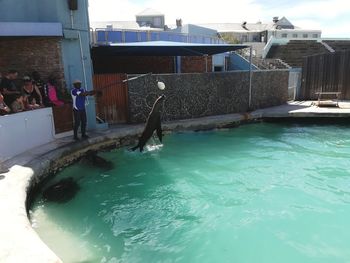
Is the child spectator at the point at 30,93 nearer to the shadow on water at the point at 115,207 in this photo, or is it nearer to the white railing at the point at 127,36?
the shadow on water at the point at 115,207

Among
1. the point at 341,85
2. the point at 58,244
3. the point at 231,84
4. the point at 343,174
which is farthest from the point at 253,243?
the point at 341,85

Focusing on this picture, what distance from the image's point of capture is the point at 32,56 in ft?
34.3

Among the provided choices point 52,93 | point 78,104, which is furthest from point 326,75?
point 52,93

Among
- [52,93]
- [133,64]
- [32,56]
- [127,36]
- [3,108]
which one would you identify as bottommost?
[3,108]

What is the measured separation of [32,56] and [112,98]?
9.23ft

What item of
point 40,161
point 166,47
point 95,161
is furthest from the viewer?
point 166,47

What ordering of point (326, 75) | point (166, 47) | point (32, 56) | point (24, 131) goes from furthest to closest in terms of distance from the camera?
point (326, 75)
point (166, 47)
point (32, 56)
point (24, 131)

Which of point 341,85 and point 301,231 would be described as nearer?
point 301,231

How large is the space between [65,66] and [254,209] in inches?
270

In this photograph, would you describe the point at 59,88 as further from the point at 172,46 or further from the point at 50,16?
the point at 172,46

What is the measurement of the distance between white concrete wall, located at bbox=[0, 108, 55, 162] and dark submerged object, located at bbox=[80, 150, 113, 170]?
1.06 m

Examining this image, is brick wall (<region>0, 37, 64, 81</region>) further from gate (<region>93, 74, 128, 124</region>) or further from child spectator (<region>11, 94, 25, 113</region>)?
child spectator (<region>11, 94, 25, 113</region>)

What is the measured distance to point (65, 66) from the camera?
1054cm

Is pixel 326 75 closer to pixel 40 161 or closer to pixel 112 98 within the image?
pixel 112 98
